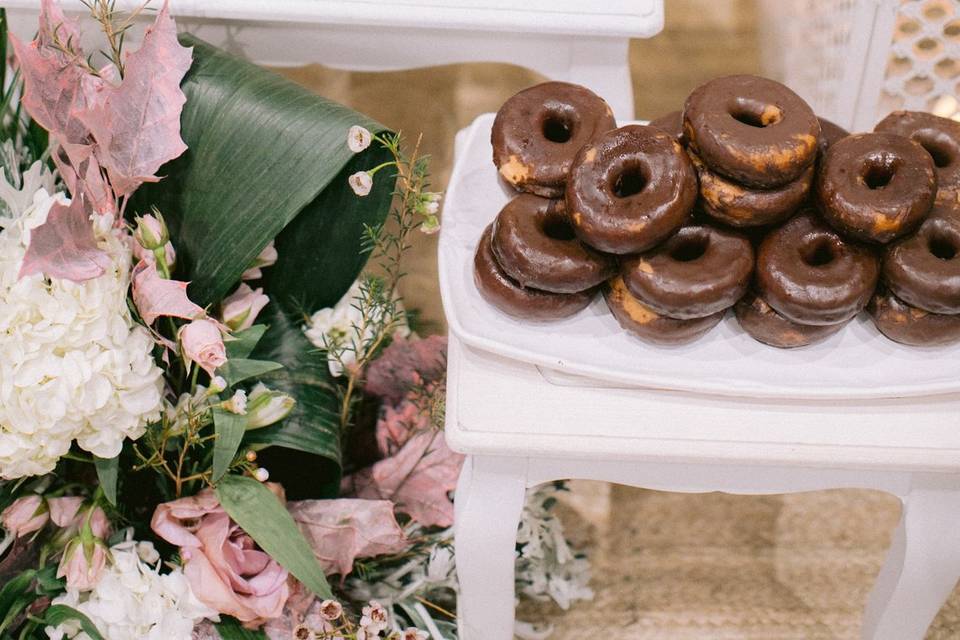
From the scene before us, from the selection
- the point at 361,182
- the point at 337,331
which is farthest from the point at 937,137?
the point at 337,331

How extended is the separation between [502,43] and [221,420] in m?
0.51

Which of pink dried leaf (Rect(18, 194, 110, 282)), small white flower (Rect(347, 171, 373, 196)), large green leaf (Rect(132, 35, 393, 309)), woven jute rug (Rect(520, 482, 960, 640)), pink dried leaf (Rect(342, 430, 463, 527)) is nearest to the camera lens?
pink dried leaf (Rect(18, 194, 110, 282))

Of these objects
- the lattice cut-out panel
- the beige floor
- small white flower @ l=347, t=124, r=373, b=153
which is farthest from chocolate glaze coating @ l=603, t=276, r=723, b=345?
the lattice cut-out panel

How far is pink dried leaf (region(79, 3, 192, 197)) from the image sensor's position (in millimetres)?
847

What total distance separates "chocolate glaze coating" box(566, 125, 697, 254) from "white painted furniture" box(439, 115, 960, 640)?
103 millimetres

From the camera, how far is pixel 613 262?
801 millimetres

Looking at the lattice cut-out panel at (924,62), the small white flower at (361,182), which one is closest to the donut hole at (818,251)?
the small white flower at (361,182)

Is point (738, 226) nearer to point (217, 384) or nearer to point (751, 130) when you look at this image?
point (751, 130)

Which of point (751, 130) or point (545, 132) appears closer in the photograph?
point (751, 130)

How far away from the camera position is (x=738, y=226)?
0.78 meters

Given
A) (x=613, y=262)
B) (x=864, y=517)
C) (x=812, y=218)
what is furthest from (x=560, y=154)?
(x=864, y=517)

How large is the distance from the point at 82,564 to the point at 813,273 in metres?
0.66

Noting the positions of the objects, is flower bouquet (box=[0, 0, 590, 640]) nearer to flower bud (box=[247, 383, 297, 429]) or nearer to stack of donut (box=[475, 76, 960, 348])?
flower bud (box=[247, 383, 297, 429])

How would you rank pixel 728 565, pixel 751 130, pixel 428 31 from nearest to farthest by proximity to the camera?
pixel 751 130, pixel 428 31, pixel 728 565
